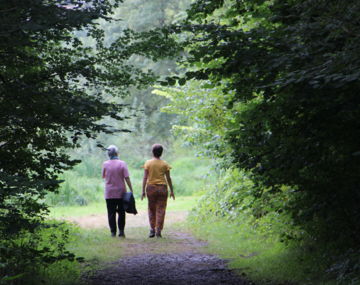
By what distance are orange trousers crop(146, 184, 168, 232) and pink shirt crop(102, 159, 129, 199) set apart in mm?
622

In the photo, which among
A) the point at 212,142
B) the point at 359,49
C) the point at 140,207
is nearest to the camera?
the point at 359,49

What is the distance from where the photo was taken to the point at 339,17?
482cm

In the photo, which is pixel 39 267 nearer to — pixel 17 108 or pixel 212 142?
pixel 17 108

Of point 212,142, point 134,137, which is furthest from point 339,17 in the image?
point 134,137

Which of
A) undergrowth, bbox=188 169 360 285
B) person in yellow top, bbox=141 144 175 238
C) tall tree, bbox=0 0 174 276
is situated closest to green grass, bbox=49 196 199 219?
person in yellow top, bbox=141 144 175 238

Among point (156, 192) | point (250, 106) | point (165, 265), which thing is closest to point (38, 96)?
point (250, 106)

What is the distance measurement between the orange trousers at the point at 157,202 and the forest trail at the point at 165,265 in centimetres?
38

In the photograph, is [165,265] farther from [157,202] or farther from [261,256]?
[157,202]

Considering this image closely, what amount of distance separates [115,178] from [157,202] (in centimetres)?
112

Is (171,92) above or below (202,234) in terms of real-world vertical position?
above

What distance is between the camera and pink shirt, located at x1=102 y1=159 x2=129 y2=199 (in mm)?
12000

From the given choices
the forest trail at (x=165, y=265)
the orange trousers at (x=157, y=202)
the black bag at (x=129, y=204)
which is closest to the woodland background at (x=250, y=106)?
the forest trail at (x=165, y=265)

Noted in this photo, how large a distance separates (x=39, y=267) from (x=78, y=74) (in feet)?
8.69

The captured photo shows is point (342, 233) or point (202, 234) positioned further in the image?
point (202, 234)
